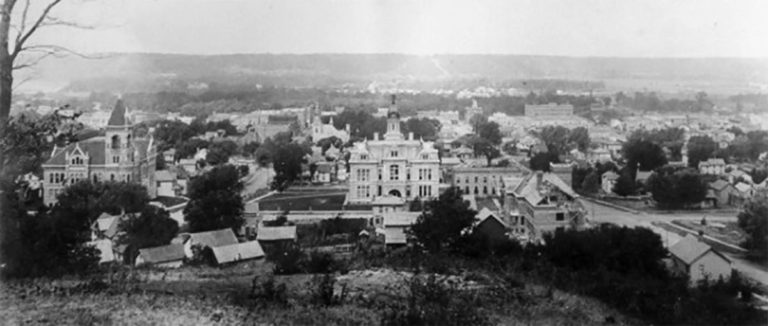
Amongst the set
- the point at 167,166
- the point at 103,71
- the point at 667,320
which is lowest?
the point at 667,320

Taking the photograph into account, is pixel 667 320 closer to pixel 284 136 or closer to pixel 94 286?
pixel 94 286

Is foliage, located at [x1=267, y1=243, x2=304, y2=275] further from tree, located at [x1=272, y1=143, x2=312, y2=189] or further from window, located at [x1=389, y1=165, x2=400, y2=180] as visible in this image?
tree, located at [x1=272, y1=143, x2=312, y2=189]

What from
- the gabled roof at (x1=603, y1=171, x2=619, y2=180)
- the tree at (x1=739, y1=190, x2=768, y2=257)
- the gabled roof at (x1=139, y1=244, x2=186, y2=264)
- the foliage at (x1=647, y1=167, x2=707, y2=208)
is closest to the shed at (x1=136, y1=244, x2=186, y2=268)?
the gabled roof at (x1=139, y1=244, x2=186, y2=264)

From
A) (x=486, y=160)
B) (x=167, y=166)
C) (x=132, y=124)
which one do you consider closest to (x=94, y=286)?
(x=132, y=124)

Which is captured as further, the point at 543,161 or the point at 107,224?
the point at 543,161

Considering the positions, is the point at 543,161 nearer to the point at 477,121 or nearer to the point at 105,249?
the point at 477,121

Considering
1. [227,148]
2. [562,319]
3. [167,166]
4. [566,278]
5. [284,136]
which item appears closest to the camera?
[562,319]

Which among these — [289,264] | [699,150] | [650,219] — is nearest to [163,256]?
[289,264]

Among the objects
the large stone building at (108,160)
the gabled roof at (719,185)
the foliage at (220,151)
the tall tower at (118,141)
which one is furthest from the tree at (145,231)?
the gabled roof at (719,185)
